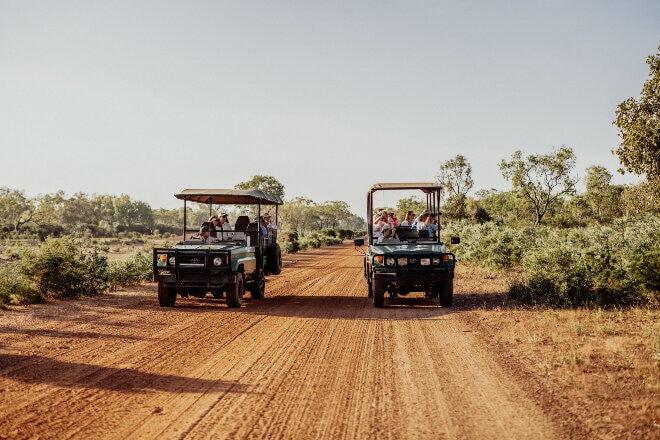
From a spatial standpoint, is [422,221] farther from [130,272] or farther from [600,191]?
[600,191]

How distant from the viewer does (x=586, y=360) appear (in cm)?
746

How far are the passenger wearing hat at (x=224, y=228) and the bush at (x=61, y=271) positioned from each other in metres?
4.16

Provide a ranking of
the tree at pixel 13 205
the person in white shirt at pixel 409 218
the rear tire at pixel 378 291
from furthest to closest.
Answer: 1. the tree at pixel 13 205
2. the person in white shirt at pixel 409 218
3. the rear tire at pixel 378 291

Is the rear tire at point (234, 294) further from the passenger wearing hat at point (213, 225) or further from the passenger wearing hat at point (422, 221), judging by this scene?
the passenger wearing hat at point (422, 221)

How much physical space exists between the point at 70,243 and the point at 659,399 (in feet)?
48.3

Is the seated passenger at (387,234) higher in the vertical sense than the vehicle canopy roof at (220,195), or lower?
lower

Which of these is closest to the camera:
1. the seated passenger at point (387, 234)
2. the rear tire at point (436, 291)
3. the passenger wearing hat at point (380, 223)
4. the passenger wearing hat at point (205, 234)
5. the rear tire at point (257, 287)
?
the rear tire at point (436, 291)

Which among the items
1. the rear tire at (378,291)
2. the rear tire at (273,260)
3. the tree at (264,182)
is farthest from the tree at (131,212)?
the rear tire at (378,291)

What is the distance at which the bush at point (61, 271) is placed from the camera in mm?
14719

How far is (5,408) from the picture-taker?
5.56m

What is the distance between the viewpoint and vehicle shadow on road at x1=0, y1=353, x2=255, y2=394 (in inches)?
251

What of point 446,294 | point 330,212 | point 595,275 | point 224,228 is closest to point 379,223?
point 446,294

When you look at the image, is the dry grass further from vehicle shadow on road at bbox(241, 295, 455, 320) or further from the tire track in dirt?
vehicle shadow on road at bbox(241, 295, 455, 320)

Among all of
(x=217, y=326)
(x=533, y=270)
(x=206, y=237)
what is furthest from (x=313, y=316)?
(x=533, y=270)
